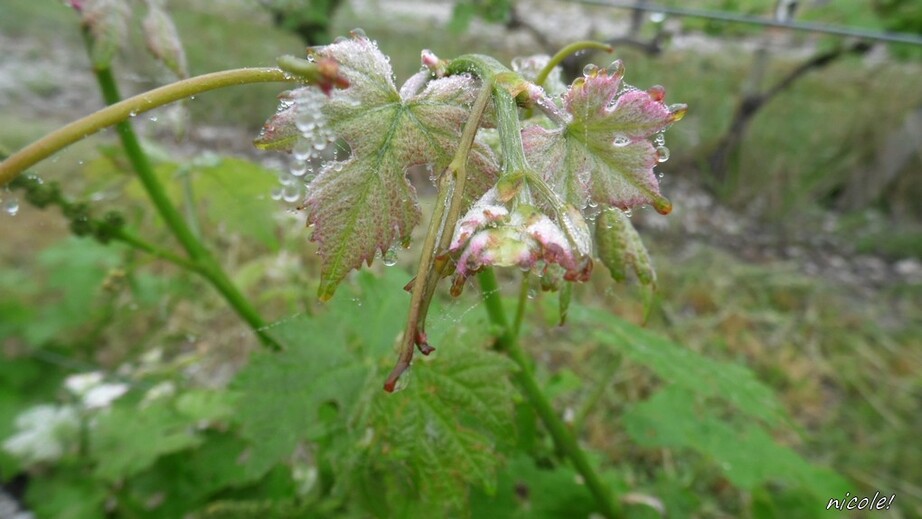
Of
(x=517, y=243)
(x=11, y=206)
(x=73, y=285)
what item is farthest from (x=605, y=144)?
(x=73, y=285)

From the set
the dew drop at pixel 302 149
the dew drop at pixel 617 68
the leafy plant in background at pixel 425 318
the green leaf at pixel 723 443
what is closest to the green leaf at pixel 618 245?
the leafy plant in background at pixel 425 318

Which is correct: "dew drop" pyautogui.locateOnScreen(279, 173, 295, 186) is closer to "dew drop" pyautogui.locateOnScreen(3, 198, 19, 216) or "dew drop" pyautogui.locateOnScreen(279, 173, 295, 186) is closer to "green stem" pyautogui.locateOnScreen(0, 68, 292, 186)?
"green stem" pyautogui.locateOnScreen(0, 68, 292, 186)

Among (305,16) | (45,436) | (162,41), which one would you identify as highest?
Answer: (305,16)

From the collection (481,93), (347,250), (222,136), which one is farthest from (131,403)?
(222,136)

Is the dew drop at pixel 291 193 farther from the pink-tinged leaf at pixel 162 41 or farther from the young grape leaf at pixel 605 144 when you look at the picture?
the pink-tinged leaf at pixel 162 41

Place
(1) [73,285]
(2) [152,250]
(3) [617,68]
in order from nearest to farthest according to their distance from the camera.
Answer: (3) [617,68]
(2) [152,250]
(1) [73,285]

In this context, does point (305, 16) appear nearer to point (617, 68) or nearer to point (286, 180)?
point (286, 180)
